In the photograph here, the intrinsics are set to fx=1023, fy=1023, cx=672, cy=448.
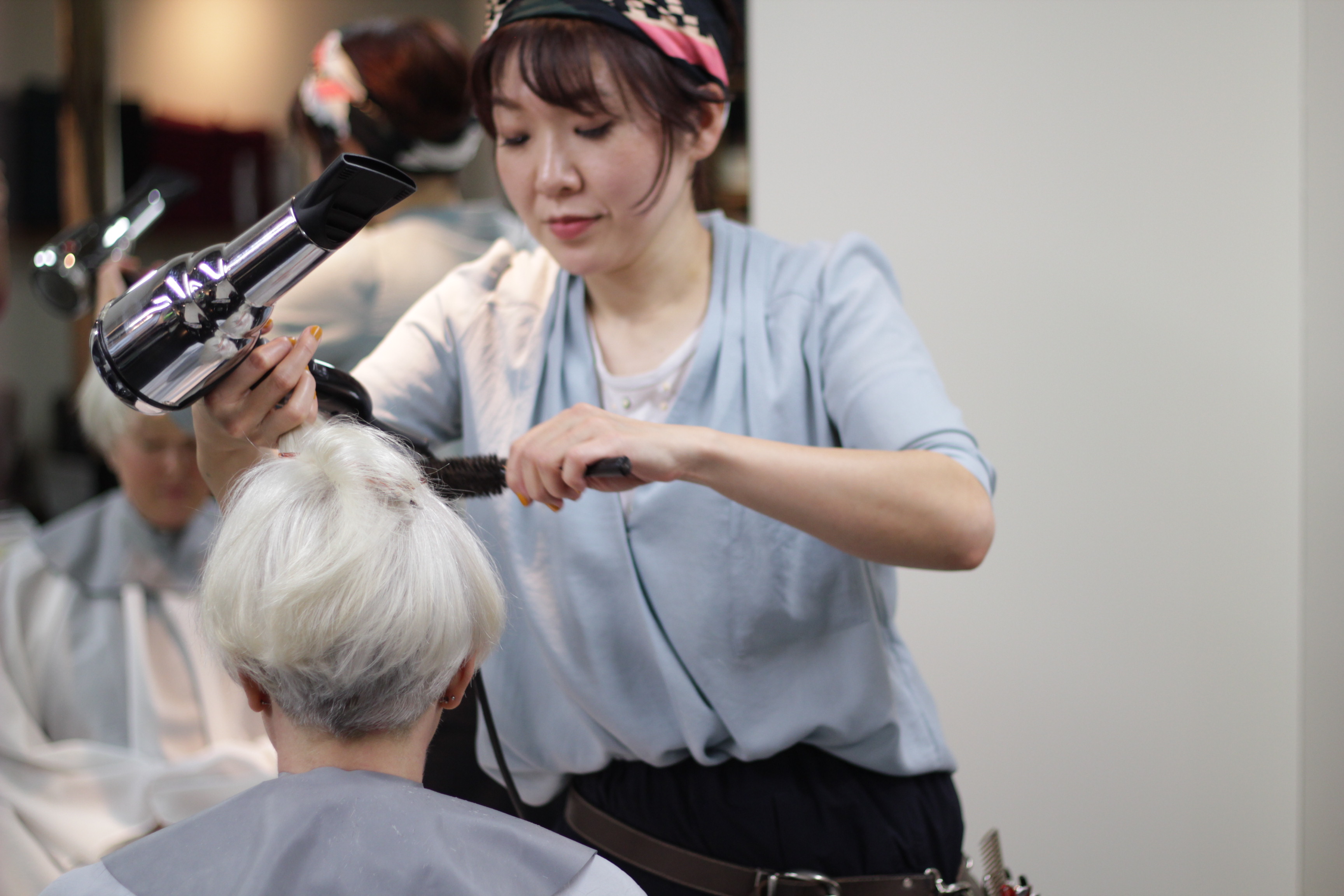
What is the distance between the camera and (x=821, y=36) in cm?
168

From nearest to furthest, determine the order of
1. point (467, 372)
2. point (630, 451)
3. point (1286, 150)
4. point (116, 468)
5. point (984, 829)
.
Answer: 1. point (630, 451)
2. point (467, 372)
3. point (1286, 150)
4. point (984, 829)
5. point (116, 468)

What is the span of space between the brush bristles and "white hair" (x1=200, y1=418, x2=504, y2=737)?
8cm

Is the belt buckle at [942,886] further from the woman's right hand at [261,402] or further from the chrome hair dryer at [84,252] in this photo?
the chrome hair dryer at [84,252]

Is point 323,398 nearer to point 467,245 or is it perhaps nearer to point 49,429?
point 467,245

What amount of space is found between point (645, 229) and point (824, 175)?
2.49 ft

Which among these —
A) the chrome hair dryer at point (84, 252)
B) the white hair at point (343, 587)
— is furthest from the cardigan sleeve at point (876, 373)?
the chrome hair dryer at point (84, 252)

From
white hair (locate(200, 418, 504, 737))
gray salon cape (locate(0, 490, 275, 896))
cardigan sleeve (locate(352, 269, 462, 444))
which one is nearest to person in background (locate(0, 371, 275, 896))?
gray salon cape (locate(0, 490, 275, 896))

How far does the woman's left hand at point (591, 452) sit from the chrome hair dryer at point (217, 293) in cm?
21

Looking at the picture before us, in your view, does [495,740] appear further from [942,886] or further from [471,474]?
[942,886]

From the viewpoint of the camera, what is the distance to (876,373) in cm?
96

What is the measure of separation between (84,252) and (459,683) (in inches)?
45.8

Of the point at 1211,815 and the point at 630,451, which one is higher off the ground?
the point at 630,451

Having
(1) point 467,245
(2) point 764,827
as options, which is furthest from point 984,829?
(1) point 467,245

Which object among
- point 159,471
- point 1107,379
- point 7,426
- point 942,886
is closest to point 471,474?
point 942,886
